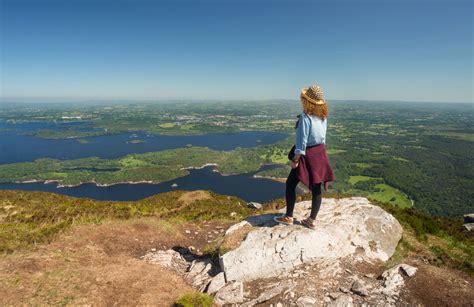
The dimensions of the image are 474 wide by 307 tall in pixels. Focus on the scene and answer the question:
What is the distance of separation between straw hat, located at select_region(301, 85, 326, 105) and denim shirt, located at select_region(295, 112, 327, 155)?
423 mm

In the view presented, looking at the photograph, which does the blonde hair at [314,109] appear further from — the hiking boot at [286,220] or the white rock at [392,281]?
the white rock at [392,281]

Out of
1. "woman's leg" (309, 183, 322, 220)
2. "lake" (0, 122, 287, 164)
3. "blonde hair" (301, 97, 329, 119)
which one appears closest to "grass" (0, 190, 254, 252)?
"woman's leg" (309, 183, 322, 220)

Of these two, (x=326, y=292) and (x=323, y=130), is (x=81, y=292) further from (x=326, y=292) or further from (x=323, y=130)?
(x=323, y=130)

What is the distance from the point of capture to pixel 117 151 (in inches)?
6565

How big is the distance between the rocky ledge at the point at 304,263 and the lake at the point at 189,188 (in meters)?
78.9

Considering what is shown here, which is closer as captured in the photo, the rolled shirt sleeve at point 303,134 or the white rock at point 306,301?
the white rock at point 306,301

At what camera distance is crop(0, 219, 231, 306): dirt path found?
6.98 metres

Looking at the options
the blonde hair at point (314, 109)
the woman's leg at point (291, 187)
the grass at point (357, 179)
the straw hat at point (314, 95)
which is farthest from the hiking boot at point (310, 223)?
the grass at point (357, 179)

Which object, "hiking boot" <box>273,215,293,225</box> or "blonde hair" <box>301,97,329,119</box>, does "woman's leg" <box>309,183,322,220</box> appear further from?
"blonde hair" <box>301,97,329,119</box>

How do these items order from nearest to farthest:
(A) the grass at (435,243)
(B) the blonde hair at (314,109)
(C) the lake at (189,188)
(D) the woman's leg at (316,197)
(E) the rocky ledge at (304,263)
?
(E) the rocky ledge at (304,263), (B) the blonde hair at (314,109), (D) the woman's leg at (316,197), (A) the grass at (435,243), (C) the lake at (189,188)

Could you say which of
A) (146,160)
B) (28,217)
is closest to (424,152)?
(146,160)

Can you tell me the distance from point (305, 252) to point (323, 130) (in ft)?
11.5

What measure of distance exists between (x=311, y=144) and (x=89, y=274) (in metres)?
7.33

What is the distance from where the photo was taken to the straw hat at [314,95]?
762 cm
